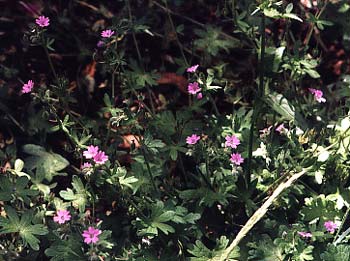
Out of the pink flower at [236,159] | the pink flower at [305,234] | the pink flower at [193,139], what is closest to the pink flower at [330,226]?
the pink flower at [305,234]

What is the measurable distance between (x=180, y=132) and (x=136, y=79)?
0.26 m

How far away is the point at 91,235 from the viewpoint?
2.08 metres

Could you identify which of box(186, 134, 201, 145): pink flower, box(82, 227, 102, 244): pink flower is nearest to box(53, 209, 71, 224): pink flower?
box(82, 227, 102, 244): pink flower

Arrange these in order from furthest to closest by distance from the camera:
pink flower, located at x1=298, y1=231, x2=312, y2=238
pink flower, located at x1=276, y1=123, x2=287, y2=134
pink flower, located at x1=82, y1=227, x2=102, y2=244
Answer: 1. pink flower, located at x1=276, y1=123, x2=287, y2=134
2. pink flower, located at x1=298, y1=231, x2=312, y2=238
3. pink flower, located at x1=82, y1=227, x2=102, y2=244

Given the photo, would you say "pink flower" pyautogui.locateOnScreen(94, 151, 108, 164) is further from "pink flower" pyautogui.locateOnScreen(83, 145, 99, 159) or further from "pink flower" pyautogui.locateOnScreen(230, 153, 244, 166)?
"pink flower" pyautogui.locateOnScreen(230, 153, 244, 166)

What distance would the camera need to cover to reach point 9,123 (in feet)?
9.49

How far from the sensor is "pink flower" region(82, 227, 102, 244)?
2.05m

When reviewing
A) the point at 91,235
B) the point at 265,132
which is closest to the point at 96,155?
the point at 91,235

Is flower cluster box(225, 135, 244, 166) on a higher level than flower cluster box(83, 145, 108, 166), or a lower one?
lower

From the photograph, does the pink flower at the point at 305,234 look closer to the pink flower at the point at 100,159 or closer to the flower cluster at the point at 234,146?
the flower cluster at the point at 234,146

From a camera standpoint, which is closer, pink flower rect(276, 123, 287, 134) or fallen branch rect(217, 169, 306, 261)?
fallen branch rect(217, 169, 306, 261)

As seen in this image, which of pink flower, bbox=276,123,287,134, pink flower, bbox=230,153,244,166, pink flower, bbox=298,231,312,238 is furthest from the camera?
pink flower, bbox=276,123,287,134

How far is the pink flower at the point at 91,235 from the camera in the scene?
80.9 inches

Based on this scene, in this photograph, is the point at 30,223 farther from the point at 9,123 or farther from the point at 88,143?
the point at 9,123
